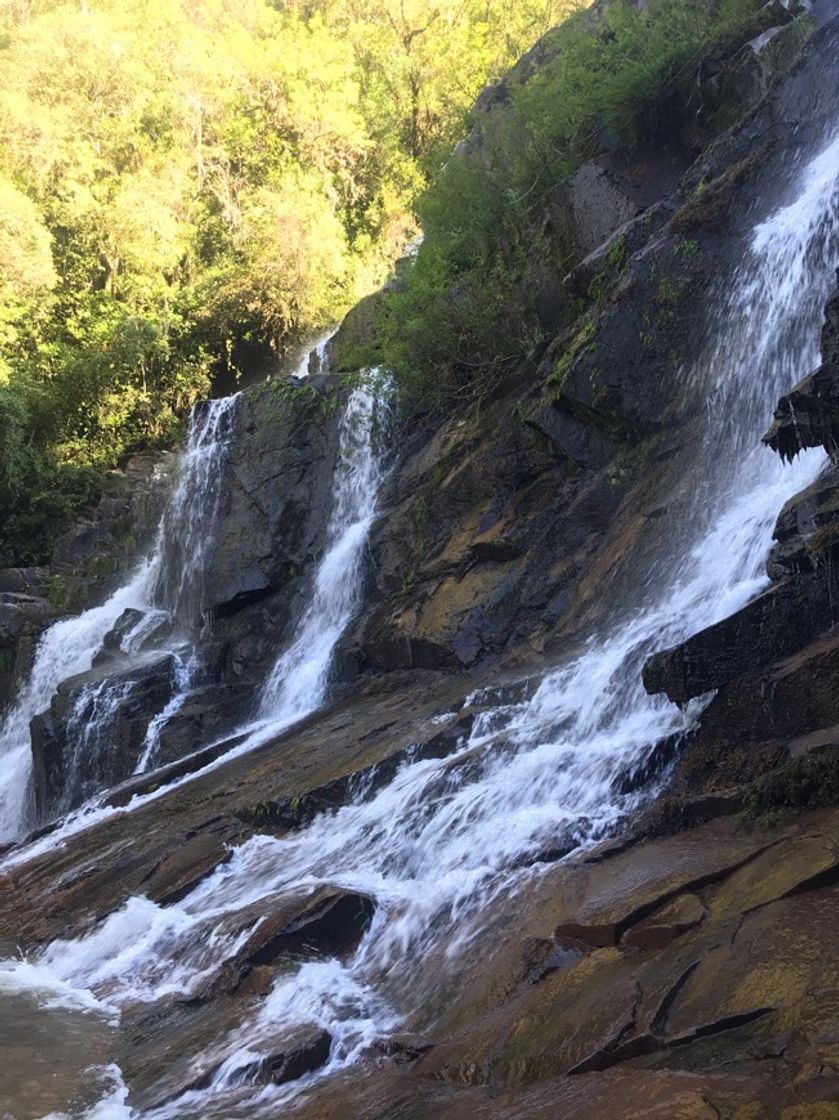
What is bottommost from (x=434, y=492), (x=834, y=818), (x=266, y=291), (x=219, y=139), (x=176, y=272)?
(x=834, y=818)

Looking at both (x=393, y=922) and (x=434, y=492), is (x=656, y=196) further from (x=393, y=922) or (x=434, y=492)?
(x=393, y=922)

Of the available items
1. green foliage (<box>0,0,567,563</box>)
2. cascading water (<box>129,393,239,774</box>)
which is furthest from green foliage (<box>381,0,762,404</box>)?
green foliage (<box>0,0,567,563</box>)

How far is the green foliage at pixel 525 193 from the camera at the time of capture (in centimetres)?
1758

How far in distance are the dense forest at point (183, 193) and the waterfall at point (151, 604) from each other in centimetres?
620

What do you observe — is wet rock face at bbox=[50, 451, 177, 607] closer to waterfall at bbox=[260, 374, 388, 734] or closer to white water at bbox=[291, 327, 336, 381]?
white water at bbox=[291, 327, 336, 381]

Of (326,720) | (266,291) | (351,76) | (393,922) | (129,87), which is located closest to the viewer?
(393,922)

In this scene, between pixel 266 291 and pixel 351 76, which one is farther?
pixel 351 76

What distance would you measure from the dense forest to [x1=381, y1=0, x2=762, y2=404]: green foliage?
12.1ft

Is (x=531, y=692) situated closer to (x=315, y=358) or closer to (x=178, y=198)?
(x=315, y=358)

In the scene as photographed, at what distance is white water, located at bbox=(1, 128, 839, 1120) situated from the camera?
274 inches

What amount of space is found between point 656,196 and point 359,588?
A: 29.3 ft

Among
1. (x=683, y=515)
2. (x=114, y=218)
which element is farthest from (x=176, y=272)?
(x=683, y=515)

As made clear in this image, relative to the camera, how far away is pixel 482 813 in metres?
8.62

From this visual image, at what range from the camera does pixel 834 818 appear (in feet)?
18.6
